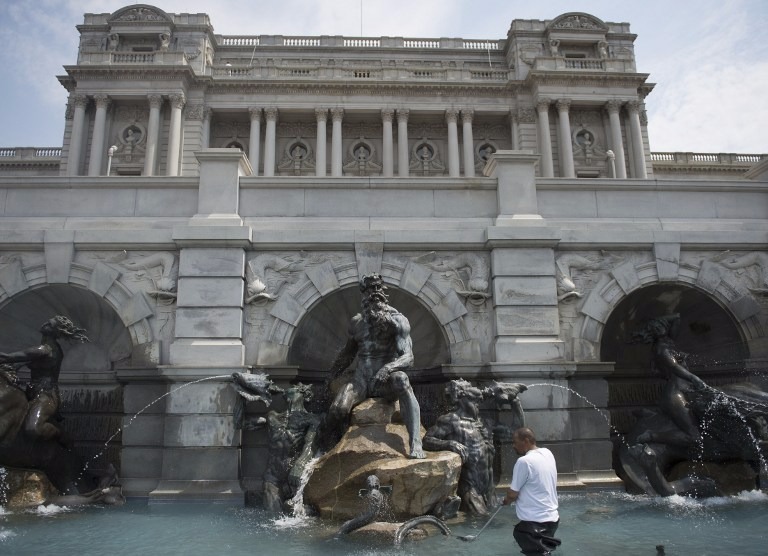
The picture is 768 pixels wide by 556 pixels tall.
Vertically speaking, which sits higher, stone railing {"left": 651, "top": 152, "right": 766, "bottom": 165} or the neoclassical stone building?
stone railing {"left": 651, "top": 152, "right": 766, "bottom": 165}

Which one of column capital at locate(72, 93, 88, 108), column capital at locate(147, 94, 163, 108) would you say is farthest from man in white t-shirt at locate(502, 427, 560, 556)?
column capital at locate(72, 93, 88, 108)

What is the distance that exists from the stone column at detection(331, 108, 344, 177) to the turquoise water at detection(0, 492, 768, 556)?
33787mm

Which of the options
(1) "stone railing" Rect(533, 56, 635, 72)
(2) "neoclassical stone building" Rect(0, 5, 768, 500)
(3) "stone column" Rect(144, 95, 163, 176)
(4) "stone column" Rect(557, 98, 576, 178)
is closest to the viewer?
(2) "neoclassical stone building" Rect(0, 5, 768, 500)

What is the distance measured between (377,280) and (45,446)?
6892 millimetres

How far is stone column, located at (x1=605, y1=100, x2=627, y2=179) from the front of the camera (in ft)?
140

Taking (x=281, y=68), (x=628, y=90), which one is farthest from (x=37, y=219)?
(x=628, y=90)

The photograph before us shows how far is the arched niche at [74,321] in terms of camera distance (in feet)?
42.0

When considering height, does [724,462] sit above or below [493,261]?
below

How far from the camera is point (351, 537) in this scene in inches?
305

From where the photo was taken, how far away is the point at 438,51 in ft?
163

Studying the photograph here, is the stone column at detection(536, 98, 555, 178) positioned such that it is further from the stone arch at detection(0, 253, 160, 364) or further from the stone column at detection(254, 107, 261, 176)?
the stone arch at detection(0, 253, 160, 364)

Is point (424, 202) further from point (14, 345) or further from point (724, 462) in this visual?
point (14, 345)

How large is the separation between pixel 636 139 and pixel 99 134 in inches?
1543

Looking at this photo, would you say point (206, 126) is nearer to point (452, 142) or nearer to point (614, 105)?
point (452, 142)
